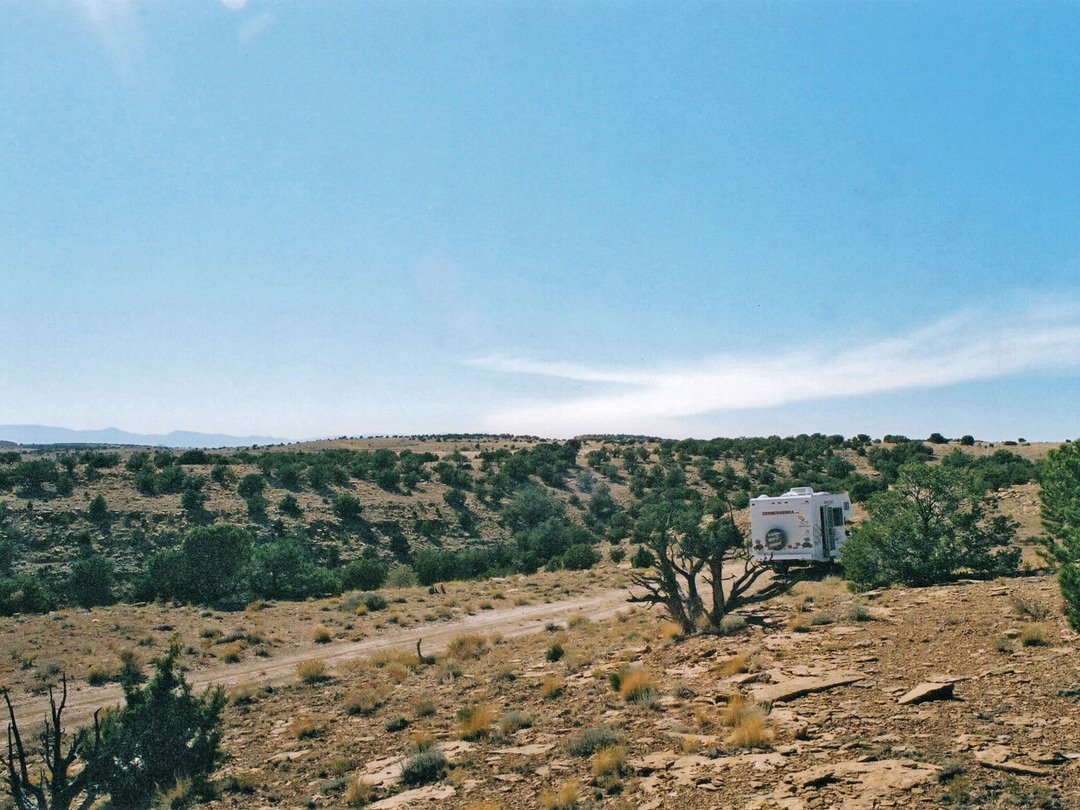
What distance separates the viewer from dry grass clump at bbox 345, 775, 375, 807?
9.10 m

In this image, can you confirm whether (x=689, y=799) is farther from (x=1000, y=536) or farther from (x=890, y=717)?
(x=1000, y=536)

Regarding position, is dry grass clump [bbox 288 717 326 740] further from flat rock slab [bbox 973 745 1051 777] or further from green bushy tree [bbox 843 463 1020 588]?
green bushy tree [bbox 843 463 1020 588]

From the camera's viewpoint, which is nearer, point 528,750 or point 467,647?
point 528,750

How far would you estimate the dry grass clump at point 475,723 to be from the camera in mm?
11062

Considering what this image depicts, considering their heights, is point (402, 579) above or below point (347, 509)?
below

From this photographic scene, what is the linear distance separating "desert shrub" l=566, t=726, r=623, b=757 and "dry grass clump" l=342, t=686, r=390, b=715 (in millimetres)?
6001

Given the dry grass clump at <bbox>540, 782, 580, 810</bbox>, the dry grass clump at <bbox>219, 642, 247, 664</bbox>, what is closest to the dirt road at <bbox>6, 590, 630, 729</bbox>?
the dry grass clump at <bbox>219, 642, 247, 664</bbox>

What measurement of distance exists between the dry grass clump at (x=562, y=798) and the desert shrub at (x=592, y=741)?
1217 mm

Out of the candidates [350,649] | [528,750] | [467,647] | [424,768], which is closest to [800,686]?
[528,750]

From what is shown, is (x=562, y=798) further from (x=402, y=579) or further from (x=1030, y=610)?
(x=402, y=579)

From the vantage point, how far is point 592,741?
954 cm

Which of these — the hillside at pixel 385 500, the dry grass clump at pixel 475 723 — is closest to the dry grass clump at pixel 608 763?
the dry grass clump at pixel 475 723

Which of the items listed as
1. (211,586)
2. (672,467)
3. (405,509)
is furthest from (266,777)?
(672,467)

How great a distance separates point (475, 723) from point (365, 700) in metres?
4.12
